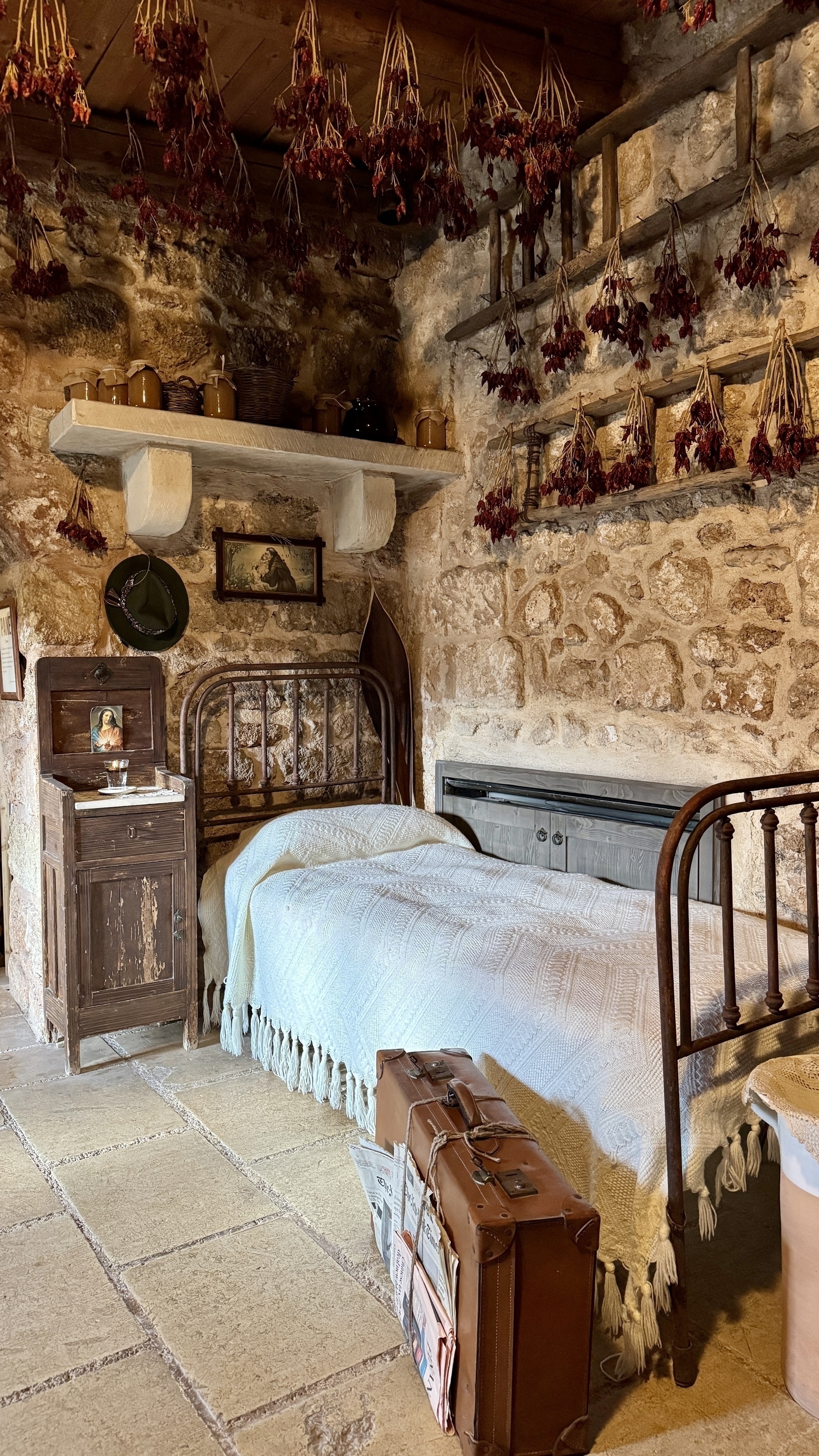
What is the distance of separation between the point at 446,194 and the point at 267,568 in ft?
4.94

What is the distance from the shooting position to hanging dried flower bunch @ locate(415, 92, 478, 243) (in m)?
2.65

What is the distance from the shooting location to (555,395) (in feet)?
10.4

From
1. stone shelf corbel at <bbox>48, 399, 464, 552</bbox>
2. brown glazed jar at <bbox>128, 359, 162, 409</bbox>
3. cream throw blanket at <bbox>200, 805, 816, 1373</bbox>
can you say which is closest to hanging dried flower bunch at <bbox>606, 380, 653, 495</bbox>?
stone shelf corbel at <bbox>48, 399, 464, 552</bbox>

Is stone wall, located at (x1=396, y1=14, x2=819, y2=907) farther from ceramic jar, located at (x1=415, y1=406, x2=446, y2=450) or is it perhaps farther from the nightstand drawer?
the nightstand drawer

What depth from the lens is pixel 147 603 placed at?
3408 mm

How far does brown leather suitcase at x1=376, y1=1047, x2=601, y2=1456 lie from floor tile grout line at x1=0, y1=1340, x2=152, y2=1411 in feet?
2.04

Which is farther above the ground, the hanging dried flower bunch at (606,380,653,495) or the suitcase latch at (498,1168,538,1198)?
the hanging dried flower bunch at (606,380,653,495)

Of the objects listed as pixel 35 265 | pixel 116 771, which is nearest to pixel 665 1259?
pixel 116 771

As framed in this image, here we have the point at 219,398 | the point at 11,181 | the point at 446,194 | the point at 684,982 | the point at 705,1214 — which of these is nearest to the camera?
the point at 684,982

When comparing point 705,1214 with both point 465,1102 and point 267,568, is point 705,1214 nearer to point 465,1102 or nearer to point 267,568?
point 465,1102

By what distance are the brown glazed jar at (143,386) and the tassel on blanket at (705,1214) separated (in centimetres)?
274

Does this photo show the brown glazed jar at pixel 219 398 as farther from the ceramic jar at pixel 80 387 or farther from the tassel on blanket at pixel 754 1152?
the tassel on blanket at pixel 754 1152

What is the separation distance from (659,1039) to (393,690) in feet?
7.75

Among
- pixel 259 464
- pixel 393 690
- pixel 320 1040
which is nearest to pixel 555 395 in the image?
pixel 259 464
